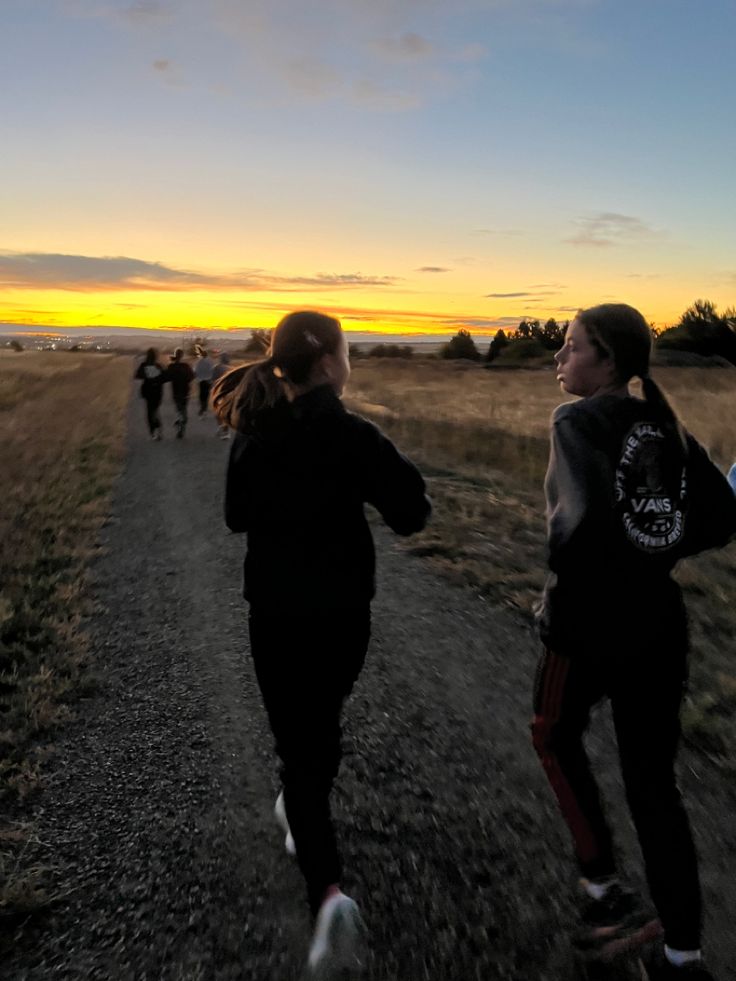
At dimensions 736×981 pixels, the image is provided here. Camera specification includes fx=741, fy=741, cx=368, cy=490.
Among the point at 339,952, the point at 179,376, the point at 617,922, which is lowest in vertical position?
the point at 339,952

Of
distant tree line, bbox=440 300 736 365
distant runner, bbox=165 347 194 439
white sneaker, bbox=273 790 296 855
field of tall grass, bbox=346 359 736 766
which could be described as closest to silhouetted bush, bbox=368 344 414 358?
distant tree line, bbox=440 300 736 365

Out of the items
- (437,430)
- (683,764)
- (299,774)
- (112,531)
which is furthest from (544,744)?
(437,430)

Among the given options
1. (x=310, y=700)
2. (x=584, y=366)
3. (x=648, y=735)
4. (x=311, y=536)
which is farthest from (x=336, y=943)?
(x=584, y=366)

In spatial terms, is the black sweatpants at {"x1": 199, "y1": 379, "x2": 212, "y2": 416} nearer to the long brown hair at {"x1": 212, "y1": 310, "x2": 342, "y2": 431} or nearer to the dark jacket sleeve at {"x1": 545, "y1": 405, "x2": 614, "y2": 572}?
the long brown hair at {"x1": 212, "y1": 310, "x2": 342, "y2": 431}

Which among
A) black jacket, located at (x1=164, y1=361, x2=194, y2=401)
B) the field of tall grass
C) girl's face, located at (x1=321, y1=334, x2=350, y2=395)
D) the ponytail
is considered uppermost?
girl's face, located at (x1=321, y1=334, x2=350, y2=395)

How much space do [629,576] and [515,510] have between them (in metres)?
7.58

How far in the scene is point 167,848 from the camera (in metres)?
2.94

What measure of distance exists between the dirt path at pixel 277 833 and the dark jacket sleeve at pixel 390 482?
1.43 meters

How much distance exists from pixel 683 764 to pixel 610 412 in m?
2.45

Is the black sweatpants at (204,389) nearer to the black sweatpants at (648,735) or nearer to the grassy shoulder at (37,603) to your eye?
the grassy shoulder at (37,603)

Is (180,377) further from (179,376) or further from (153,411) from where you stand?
(153,411)

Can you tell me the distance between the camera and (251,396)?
7.04 feet

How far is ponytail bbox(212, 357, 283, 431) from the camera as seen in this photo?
2.14 meters

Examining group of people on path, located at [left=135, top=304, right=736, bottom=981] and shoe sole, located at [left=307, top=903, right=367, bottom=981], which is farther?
shoe sole, located at [left=307, top=903, right=367, bottom=981]
